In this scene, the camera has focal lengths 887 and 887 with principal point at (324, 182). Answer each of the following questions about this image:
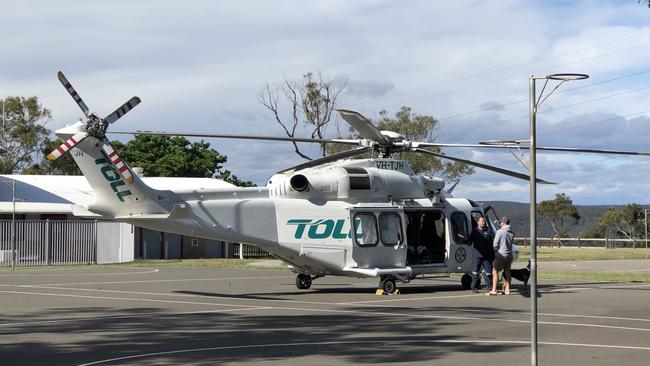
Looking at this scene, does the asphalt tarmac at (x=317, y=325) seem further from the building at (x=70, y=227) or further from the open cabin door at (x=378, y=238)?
the building at (x=70, y=227)

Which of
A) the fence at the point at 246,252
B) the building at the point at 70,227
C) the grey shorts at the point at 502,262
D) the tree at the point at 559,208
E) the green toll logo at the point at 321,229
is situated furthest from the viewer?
the tree at the point at 559,208

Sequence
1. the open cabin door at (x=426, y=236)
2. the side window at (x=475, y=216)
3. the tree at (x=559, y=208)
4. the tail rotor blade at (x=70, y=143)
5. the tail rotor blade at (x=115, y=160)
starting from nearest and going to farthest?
the tail rotor blade at (x=70, y=143), the tail rotor blade at (x=115, y=160), the open cabin door at (x=426, y=236), the side window at (x=475, y=216), the tree at (x=559, y=208)

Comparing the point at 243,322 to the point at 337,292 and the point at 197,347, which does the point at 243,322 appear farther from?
the point at 337,292

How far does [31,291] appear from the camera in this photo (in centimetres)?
2342

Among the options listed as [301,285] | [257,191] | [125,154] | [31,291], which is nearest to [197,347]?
[257,191]

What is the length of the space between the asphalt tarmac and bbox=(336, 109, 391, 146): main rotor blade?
12.7 ft

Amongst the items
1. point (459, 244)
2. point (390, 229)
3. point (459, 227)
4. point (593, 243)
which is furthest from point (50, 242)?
point (593, 243)

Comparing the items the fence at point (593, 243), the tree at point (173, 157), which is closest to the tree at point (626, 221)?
the fence at point (593, 243)

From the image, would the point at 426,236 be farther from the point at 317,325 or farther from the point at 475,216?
the point at 317,325

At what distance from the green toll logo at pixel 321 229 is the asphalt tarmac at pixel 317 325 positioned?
1.48m

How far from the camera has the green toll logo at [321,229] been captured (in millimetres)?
21562

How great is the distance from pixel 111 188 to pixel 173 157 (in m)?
53.0

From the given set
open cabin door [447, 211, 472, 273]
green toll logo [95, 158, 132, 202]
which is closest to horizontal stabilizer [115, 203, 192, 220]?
green toll logo [95, 158, 132, 202]

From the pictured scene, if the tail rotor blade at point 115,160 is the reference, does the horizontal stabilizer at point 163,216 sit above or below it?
below
